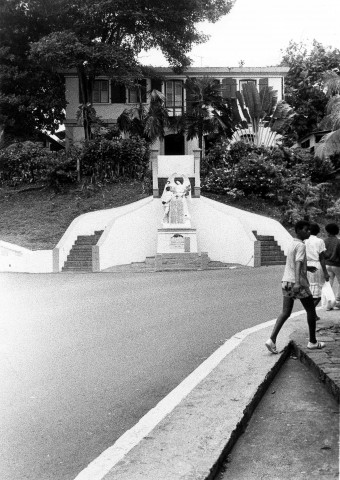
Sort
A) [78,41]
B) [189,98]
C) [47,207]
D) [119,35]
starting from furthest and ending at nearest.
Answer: [189,98]
[119,35]
[78,41]
[47,207]

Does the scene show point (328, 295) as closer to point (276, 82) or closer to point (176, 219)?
point (176, 219)

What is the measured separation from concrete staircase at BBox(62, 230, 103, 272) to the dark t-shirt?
1241 cm

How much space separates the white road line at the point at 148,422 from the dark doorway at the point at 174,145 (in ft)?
101

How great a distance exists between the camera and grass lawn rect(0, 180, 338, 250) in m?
24.4

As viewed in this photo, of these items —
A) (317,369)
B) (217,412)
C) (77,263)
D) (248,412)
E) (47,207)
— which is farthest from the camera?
(47,207)

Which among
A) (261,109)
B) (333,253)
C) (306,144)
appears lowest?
(333,253)

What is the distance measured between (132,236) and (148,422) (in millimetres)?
19265

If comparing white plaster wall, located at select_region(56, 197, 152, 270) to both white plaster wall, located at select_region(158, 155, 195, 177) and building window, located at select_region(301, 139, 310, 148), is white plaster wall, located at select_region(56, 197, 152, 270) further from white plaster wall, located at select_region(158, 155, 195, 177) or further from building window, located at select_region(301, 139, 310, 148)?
building window, located at select_region(301, 139, 310, 148)

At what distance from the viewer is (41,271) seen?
2127 centimetres

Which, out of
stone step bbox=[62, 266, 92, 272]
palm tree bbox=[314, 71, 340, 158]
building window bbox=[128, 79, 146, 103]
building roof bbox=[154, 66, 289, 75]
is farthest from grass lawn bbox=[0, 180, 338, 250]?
building roof bbox=[154, 66, 289, 75]

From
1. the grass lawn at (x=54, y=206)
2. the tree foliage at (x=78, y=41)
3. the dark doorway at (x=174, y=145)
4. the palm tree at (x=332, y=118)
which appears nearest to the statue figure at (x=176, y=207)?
the grass lawn at (x=54, y=206)

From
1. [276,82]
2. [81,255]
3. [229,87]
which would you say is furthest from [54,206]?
[276,82]

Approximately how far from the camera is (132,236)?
23.7 metres

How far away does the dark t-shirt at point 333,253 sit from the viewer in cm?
1024
